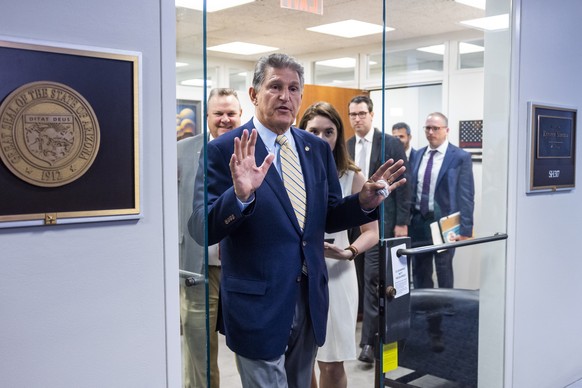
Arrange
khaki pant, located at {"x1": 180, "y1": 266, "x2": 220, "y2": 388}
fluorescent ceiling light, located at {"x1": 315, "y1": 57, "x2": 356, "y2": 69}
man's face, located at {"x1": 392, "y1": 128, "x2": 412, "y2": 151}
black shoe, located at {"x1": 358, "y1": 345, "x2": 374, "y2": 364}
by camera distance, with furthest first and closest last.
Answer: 1. fluorescent ceiling light, located at {"x1": 315, "y1": 57, "x2": 356, "y2": 69}
2. black shoe, located at {"x1": 358, "y1": 345, "x2": 374, "y2": 364}
3. man's face, located at {"x1": 392, "y1": 128, "x2": 412, "y2": 151}
4. khaki pant, located at {"x1": 180, "y1": 266, "x2": 220, "y2": 388}

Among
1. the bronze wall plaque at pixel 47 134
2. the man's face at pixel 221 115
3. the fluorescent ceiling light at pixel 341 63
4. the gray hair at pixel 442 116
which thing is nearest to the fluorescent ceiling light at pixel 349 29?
the fluorescent ceiling light at pixel 341 63

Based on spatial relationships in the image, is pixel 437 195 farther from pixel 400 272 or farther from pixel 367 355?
pixel 367 355

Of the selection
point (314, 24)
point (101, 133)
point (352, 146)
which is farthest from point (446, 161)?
point (314, 24)

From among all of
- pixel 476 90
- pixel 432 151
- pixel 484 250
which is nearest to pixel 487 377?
pixel 484 250

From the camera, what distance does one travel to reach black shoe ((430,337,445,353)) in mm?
2216

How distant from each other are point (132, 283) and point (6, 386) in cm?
30

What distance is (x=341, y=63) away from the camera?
6859mm

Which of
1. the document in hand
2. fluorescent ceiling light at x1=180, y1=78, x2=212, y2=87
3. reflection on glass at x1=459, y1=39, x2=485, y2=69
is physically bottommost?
the document in hand

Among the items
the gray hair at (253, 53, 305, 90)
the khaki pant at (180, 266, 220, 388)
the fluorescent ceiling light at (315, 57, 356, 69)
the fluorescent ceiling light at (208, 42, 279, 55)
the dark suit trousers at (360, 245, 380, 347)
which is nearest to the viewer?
the khaki pant at (180, 266, 220, 388)

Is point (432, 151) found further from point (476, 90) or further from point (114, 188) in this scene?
point (114, 188)

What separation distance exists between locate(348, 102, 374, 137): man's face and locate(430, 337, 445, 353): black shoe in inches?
43.9

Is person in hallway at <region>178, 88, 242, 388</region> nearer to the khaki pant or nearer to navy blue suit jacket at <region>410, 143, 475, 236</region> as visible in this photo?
the khaki pant

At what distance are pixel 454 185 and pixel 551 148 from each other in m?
0.58

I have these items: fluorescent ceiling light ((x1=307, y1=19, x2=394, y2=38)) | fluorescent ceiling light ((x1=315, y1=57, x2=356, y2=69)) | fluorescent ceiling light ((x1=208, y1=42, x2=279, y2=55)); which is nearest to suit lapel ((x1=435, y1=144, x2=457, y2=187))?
fluorescent ceiling light ((x1=307, y1=19, x2=394, y2=38))
